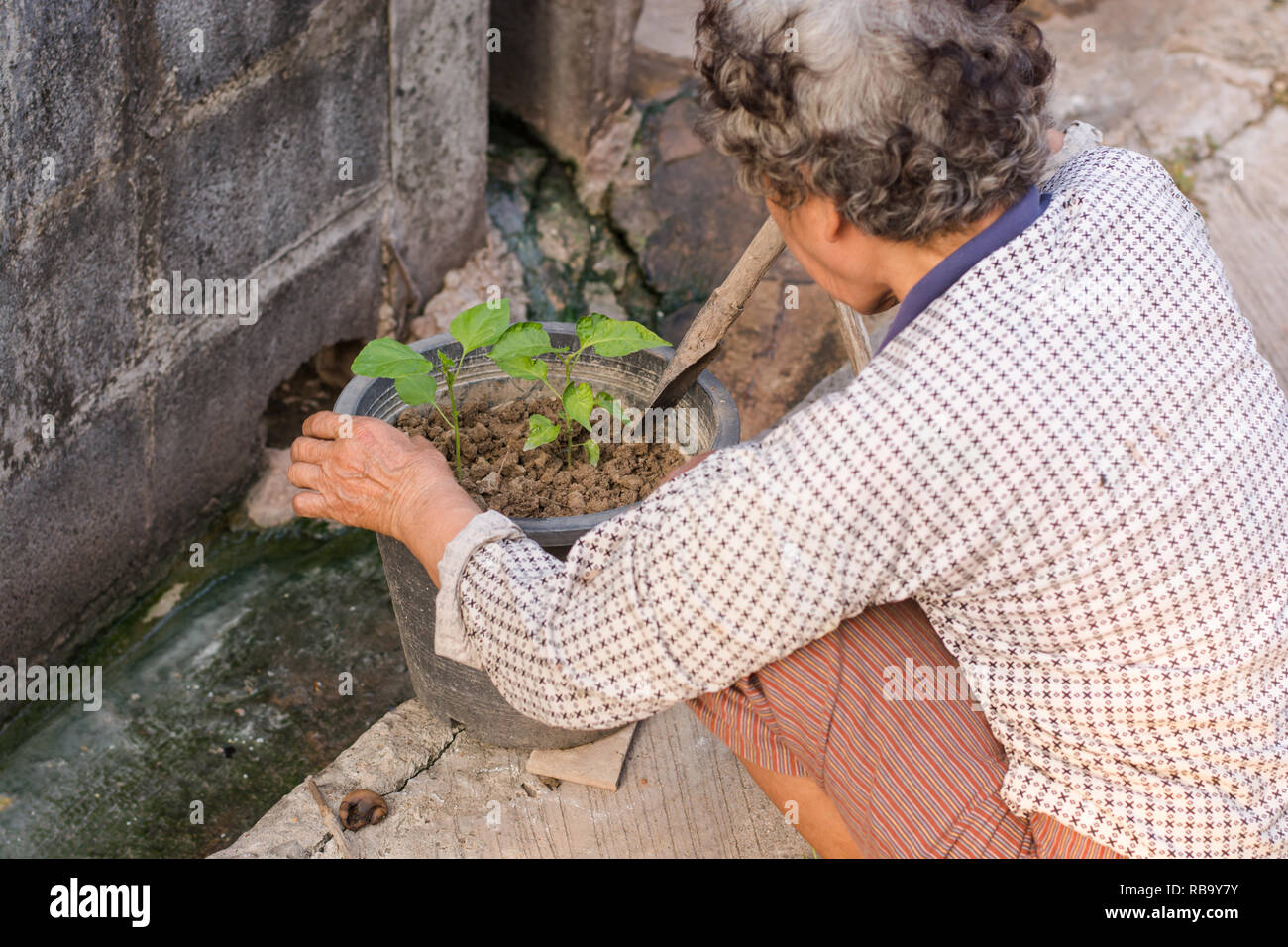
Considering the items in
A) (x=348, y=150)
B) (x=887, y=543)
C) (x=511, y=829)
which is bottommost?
(x=511, y=829)

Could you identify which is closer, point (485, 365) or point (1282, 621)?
point (1282, 621)

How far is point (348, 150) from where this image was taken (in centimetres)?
288

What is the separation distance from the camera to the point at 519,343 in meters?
1.99

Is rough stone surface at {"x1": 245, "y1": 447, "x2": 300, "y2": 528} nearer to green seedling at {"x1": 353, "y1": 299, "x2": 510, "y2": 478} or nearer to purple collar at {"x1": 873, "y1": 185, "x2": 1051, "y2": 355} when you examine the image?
green seedling at {"x1": 353, "y1": 299, "x2": 510, "y2": 478}

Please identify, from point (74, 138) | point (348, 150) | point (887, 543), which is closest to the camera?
point (887, 543)

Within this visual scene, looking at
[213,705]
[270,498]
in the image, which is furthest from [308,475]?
[270,498]

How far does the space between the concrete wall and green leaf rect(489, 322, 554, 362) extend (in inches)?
33.4

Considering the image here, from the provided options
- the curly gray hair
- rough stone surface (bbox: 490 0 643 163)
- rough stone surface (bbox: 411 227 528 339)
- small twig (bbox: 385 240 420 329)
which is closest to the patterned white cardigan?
the curly gray hair

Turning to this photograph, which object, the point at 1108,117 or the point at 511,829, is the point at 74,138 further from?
the point at 1108,117

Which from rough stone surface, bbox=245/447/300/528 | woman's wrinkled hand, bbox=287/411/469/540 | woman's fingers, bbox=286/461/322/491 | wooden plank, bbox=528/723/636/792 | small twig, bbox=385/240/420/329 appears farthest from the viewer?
small twig, bbox=385/240/420/329

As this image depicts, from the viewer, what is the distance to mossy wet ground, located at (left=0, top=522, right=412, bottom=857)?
2.29 m

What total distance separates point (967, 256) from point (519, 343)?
0.76 m
